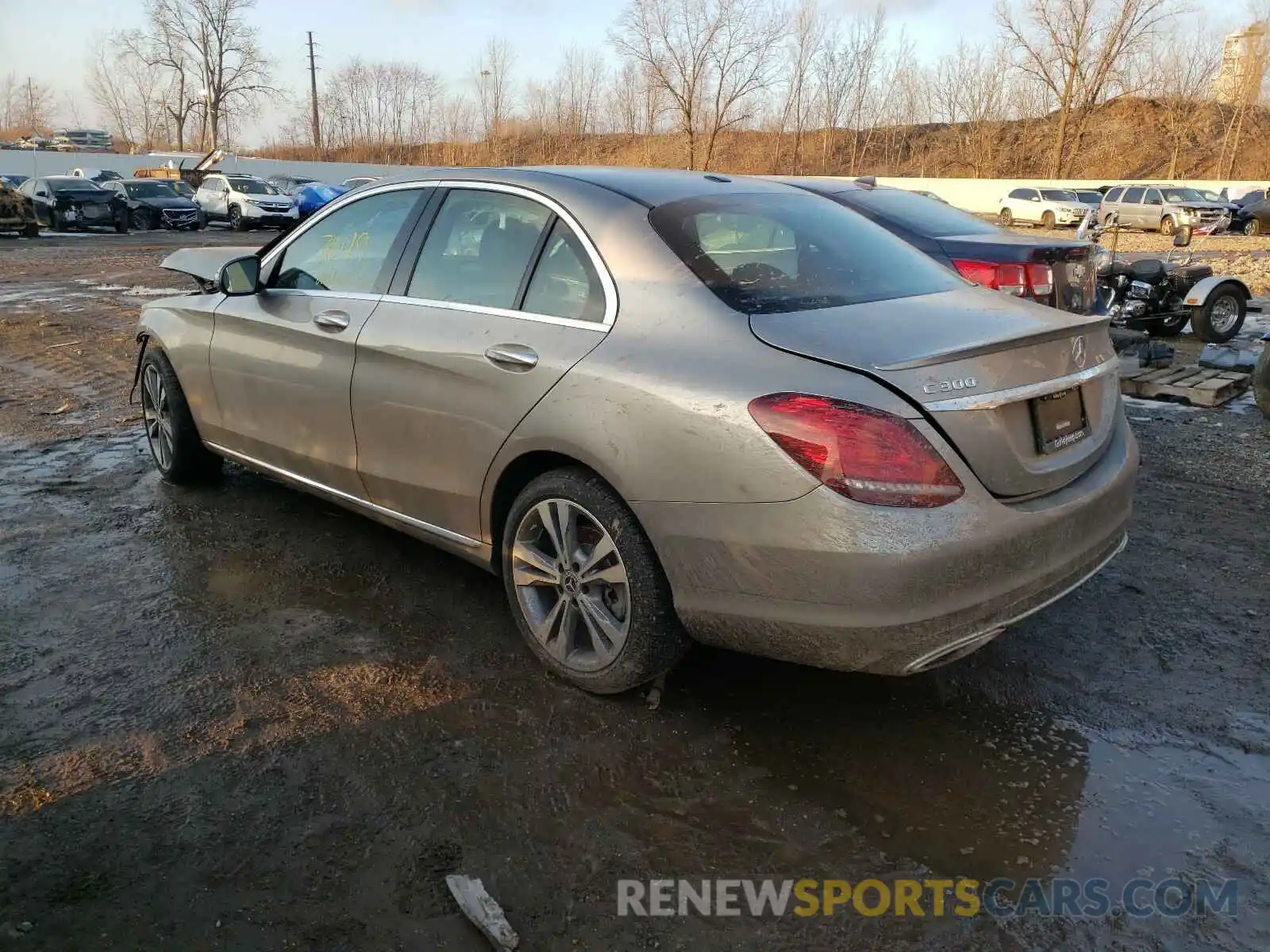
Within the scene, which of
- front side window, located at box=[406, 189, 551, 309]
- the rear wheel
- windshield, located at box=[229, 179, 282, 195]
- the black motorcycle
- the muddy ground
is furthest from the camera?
windshield, located at box=[229, 179, 282, 195]

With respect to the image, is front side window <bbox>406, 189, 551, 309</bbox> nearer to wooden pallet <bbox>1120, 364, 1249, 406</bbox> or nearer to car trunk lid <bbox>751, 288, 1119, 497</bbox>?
car trunk lid <bbox>751, 288, 1119, 497</bbox>

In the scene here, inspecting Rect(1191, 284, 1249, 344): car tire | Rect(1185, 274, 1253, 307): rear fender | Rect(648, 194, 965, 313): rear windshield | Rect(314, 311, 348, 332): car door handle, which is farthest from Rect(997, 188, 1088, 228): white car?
Rect(314, 311, 348, 332): car door handle

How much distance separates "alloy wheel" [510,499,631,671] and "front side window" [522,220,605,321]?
616mm

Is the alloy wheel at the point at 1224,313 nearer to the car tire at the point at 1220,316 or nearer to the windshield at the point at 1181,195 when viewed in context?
the car tire at the point at 1220,316

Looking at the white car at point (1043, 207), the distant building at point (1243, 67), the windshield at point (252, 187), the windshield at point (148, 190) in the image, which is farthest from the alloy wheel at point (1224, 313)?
the distant building at point (1243, 67)

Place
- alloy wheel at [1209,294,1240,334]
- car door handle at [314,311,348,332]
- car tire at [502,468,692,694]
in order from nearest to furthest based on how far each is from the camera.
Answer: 1. car tire at [502,468,692,694]
2. car door handle at [314,311,348,332]
3. alloy wheel at [1209,294,1240,334]

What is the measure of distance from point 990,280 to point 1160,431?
1508 mm

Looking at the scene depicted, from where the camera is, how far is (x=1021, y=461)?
8.91 feet

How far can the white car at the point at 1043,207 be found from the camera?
3272 centimetres

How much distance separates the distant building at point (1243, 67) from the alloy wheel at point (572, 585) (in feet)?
206

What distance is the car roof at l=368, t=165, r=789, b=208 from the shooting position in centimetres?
340

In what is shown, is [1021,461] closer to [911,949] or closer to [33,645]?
[911,949]

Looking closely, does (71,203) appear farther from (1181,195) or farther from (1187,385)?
(1181,195)

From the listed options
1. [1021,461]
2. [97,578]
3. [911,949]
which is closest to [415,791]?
[911,949]
